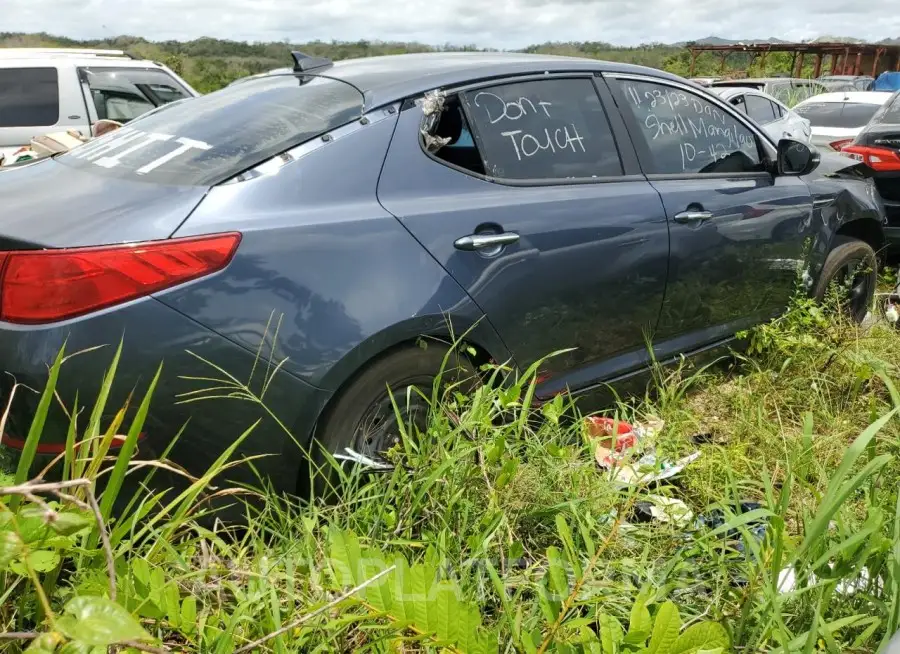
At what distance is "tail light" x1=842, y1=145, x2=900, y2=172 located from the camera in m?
5.09

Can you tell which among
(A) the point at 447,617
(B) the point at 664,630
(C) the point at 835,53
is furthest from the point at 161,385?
(C) the point at 835,53

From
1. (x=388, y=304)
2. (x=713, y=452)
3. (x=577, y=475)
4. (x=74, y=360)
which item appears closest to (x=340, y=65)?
(x=388, y=304)

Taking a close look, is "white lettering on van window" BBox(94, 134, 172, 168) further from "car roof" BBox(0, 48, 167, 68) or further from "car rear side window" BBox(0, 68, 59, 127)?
"car roof" BBox(0, 48, 167, 68)

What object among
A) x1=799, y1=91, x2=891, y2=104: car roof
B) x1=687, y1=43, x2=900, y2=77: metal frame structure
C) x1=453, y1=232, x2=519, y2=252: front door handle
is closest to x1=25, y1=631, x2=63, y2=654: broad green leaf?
x1=453, y1=232, x2=519, y2=252: front door handle

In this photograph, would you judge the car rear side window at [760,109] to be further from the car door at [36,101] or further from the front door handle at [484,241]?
the front door handle at [484,241]

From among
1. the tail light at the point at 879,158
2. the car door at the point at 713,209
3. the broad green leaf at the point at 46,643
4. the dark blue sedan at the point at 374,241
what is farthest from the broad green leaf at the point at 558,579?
the tail light at the point at 879,158

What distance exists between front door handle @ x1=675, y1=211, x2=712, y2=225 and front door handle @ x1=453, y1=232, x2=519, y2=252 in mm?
901

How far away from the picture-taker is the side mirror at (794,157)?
3.46 m

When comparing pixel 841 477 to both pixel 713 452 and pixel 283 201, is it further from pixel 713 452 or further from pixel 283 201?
pixel 283 201

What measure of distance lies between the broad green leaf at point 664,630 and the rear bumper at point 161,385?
1050 millimetres

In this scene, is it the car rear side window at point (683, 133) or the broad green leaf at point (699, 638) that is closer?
the broad green leaf at point (699, 638)

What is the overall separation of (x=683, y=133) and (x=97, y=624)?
3012mm

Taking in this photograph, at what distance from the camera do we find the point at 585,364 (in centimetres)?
279

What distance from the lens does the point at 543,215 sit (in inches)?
99.0
